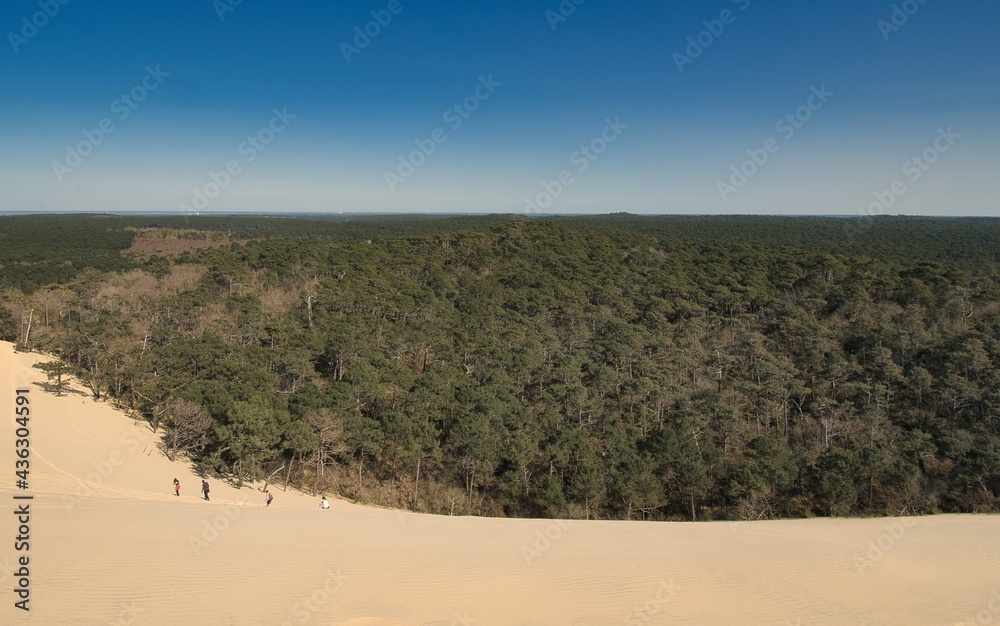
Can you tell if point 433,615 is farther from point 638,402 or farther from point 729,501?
point 638,402

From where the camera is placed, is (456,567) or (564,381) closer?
(456,567)

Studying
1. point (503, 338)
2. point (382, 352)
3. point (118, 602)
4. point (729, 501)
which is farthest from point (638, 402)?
point (118, 602)

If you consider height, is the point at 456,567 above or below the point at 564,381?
below

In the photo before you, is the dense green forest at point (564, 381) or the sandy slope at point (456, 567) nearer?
the sandy slope at point (456, 567)

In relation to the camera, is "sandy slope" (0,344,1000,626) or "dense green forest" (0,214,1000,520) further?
"dense green forest" (0,214,1000,520)
